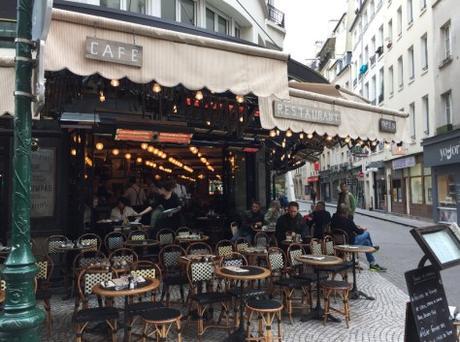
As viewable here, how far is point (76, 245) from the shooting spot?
808 cm

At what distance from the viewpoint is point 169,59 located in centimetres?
409

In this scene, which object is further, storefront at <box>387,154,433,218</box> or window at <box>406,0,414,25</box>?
window at <box>406,0,414,25</box>

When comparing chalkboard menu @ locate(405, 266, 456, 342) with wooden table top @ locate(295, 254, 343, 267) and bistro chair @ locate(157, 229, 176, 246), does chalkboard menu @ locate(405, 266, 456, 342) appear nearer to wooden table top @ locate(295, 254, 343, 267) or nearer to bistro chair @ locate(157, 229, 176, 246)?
wooden table top @ locate(295, 254, 343, 267)

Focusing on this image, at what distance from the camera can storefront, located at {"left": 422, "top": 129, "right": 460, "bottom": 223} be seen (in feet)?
59.1

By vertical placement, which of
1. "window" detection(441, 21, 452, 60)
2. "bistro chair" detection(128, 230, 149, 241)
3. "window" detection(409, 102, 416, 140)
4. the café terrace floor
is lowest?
the café terrace floor

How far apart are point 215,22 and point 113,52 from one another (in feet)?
34.0

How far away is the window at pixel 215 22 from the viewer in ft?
43.1

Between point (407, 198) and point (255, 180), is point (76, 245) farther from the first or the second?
point (407, 198)

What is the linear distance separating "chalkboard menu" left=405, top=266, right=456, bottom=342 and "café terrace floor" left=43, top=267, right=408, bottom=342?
1993mm

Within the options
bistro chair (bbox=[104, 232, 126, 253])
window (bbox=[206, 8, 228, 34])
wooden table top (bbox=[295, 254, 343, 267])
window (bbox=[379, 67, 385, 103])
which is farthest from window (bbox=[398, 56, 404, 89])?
bistro chair (bbox=[104, 232, 126, 253])

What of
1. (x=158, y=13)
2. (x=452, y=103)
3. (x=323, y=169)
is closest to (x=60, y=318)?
(x=158, y=13)

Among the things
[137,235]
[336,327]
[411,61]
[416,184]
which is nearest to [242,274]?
[336,327]

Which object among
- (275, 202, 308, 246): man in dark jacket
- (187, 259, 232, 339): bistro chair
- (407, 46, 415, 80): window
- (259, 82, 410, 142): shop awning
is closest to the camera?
(259, 82, 410, 142): shop awning

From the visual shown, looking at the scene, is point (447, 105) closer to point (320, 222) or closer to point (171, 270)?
point (320, 222)
